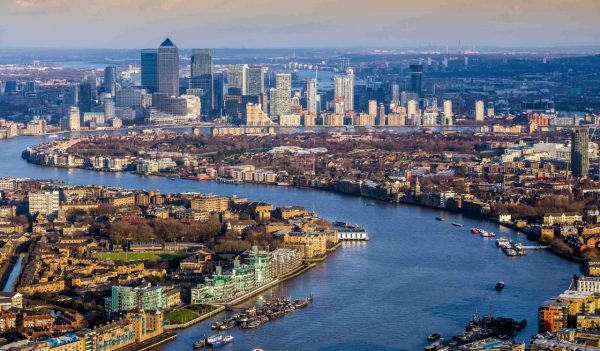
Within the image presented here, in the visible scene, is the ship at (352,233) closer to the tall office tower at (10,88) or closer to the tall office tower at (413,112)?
the tall office tower at (413,112)

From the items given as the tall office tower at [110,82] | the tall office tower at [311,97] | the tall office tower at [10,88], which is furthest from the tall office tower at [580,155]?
the tall office tower at [10,88]

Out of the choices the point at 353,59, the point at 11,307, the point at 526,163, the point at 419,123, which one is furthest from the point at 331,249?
the point at 353,59

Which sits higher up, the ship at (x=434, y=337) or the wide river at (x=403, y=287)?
the ship at (x=434, y=337)

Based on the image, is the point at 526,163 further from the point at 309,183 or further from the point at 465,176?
the point at 309,183

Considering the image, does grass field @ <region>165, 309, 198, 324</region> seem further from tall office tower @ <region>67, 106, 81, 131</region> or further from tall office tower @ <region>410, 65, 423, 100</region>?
tall office tower @ <region>410, 65, 423, 100</region>

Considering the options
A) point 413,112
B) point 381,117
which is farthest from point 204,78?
point 413,112
